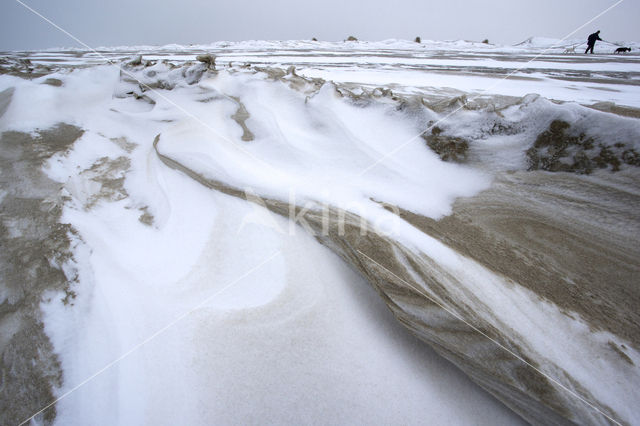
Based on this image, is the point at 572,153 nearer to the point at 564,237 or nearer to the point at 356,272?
the point at 564,237

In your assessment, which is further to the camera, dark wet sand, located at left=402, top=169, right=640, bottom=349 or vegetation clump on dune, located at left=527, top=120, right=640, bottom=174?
vegetation clump on dune, located at left=527, top=120, right=640, bottom=174

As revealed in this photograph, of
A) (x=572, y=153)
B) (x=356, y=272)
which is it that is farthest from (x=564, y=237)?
(x=356, y=272)

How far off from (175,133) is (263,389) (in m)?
1.79

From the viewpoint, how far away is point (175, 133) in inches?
75.5

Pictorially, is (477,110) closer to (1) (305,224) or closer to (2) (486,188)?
(2) (486,188)

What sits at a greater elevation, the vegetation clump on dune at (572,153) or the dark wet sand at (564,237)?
the vegetation clump on dune at (572,153)

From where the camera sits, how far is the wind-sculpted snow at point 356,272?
0.77 meters

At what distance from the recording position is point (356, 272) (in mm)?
1104

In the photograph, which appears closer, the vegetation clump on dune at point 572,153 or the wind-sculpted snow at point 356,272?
the wind-sculpted snow at point 356,272

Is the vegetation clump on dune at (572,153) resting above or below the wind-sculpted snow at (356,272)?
above

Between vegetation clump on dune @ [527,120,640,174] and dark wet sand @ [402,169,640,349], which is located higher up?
vegetation clump on dune @ [527,120,640,174]

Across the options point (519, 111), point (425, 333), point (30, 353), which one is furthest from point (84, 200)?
point (519, 111)

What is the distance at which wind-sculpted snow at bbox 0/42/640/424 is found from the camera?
0.77 metres

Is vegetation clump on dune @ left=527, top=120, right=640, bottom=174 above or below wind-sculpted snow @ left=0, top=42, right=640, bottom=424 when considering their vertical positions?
above
